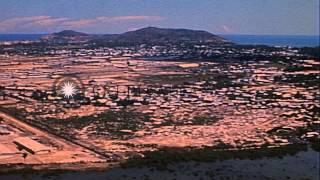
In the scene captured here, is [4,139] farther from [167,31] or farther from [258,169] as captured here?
[167,31]

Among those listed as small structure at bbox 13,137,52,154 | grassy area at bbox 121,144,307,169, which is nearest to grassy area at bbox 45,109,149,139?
small structure at bbox 13,137,52,154

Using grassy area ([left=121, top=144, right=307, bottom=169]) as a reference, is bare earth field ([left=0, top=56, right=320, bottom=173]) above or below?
below

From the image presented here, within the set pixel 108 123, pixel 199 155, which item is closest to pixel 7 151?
pixel 108 123

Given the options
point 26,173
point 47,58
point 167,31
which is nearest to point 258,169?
point 26,173

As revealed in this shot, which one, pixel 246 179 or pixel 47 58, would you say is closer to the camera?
pixel 246 179
